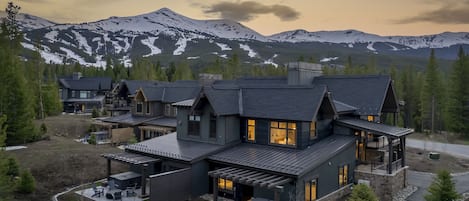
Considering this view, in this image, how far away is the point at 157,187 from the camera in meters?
15.8

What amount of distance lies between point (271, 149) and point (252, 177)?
11.6ft

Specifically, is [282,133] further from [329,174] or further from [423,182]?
[423,182]

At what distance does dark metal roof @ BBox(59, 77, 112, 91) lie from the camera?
64938mm

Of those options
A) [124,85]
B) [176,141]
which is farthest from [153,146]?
[124,85]

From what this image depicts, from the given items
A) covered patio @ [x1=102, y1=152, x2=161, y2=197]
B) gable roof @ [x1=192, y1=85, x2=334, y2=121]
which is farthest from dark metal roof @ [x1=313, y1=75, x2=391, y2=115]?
covered patio @ [x1=102, y1=152, x2=161, y2=197]

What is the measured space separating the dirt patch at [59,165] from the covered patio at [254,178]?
960 centimetres

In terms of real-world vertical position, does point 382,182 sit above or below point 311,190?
below

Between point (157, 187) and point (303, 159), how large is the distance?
23.4 ft

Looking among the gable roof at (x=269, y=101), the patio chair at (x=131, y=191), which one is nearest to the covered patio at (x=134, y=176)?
the patio chair at (x=131, y=191)

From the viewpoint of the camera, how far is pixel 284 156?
1695 cm

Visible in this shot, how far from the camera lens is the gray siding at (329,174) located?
1524cm

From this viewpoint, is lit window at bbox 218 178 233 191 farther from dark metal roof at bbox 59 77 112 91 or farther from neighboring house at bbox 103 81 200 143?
dark metal roof at bbox 59 77 112 91

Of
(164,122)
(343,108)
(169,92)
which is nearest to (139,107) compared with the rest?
(169,92)

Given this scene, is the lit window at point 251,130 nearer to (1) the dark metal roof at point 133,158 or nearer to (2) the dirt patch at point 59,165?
(1) the dark metal roof at point 133,158
